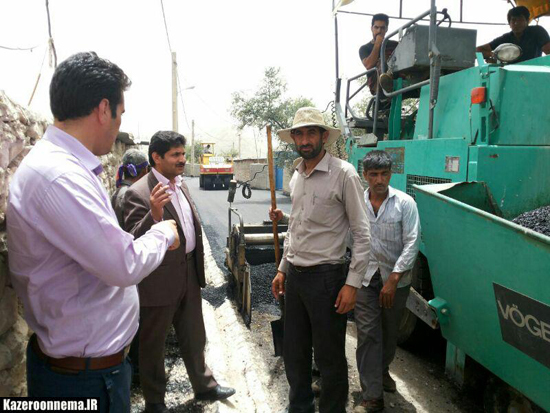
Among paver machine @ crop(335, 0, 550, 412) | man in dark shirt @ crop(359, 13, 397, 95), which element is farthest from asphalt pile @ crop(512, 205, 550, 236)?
man in dark shirt @ crop(359, 13, 397, 95)

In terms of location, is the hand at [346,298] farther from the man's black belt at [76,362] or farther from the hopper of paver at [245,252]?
the hopper of paver at [245,252]

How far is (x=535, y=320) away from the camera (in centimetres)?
193

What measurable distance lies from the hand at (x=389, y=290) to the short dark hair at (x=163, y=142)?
1.70 meters

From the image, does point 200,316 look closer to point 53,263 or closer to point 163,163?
point 163,163

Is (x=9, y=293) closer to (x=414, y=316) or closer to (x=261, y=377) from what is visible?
(x=261, y=377)

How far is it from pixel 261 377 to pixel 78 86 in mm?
2864

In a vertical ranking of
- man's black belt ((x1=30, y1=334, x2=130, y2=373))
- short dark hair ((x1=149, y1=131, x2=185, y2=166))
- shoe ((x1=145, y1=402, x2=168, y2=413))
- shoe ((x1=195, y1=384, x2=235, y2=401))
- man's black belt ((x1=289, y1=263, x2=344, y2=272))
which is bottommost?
shoe ((x1=195, y1=384, x2=235, y2=401))

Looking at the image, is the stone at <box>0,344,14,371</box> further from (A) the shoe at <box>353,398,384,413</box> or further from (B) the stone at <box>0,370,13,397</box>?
(A) the shoe at <box>353,398,384,413</box>

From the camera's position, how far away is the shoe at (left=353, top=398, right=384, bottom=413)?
299 cm

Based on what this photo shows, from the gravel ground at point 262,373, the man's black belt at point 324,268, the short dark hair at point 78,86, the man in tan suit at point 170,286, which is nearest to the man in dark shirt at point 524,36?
the gravel ground at point 262,373

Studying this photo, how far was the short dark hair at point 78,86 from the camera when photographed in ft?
4.86

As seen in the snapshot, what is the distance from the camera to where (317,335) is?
2650 mm

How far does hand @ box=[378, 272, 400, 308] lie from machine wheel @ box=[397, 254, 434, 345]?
30.0 inches

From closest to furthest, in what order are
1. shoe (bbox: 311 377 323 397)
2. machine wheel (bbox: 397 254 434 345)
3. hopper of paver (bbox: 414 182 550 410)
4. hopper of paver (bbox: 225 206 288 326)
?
hopper of paver (bbox: 414 182 550 410), shoe (bbox: 311 377 323 397), machine wheel (bbox: 397 254 434 345), hopper of paver (bbox: 225 206 288 326)
